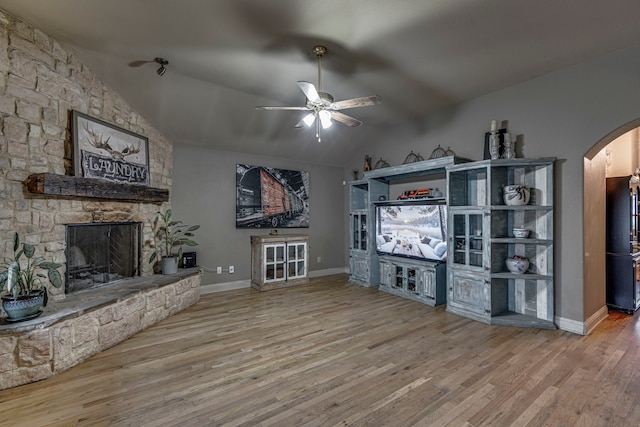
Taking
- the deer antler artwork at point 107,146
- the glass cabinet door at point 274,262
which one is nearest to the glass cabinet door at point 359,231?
the glass cabinet door at point 274,262

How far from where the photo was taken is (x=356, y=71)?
3459 millimetres

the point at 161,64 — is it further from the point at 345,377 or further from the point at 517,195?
the point at 517,195

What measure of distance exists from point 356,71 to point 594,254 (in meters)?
3.66

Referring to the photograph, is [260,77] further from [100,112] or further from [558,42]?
[558,42]

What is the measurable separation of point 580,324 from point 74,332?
5202 mm

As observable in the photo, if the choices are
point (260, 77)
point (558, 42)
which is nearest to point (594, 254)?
point (558, 42)

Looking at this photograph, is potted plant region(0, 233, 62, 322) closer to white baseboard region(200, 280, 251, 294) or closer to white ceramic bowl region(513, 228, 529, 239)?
white baseboard region(200, 280, 251, 294)

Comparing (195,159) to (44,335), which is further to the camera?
(195,159)

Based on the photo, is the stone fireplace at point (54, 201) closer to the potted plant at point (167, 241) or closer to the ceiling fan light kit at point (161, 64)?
the potted plant at point (167, 241)

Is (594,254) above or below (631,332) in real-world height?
above

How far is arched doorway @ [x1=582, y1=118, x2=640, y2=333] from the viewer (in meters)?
3.30

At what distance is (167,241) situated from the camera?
4402 mm

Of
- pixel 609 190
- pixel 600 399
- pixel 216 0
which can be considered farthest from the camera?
pixel 609 190

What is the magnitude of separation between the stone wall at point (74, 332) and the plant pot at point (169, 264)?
0.42m
